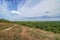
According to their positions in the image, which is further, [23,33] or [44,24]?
[44,24]

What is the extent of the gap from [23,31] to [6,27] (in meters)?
0.45

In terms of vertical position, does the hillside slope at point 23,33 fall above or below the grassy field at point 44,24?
below

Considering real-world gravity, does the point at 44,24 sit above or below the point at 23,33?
above

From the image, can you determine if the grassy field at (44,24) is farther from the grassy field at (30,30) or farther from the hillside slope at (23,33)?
the hillside slope at (23,33)

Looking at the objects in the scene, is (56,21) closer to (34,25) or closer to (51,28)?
(51,28)

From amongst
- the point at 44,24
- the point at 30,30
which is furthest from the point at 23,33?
the point at 44,24

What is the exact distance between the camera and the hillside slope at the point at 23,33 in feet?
11.9

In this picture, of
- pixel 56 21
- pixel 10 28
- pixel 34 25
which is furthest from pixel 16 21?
pixel 56 21

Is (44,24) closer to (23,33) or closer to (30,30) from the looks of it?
(30,30)

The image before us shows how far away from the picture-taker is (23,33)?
3.76 meters

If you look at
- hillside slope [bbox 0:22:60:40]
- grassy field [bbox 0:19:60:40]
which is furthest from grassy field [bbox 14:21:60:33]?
hillside slope [bbox 0:22:60:40]

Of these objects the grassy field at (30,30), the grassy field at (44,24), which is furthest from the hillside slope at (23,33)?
the grassy field at (44,24)

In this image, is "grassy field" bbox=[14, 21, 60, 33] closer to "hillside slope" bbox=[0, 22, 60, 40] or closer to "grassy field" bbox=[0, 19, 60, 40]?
"grassy field" bbox=[0, 19, 60, 40]

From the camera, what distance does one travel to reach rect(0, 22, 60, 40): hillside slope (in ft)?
11.9
